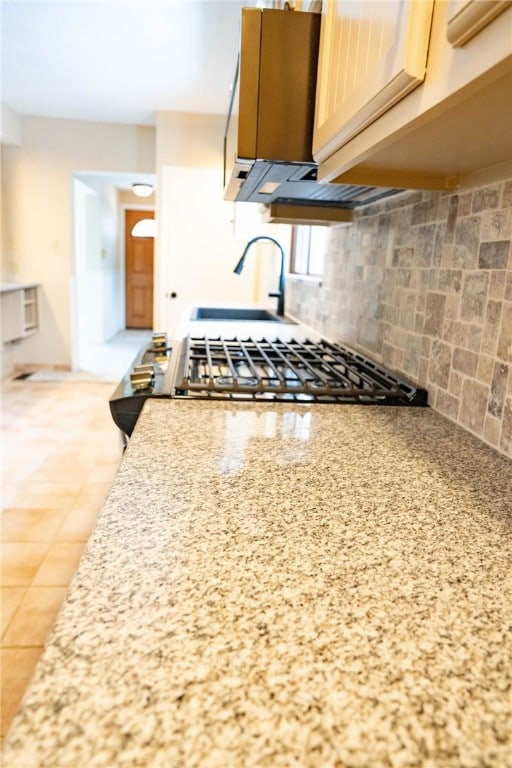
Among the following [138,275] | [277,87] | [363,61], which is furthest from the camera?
[138,275]

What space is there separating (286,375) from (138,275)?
774 centimetres

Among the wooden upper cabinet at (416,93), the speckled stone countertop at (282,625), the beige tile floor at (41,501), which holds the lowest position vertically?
the beige tile floor at (41,501)

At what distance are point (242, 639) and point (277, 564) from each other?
125 mm

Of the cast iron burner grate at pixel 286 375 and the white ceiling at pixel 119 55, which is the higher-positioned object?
the white ceiling at pixel 119 55

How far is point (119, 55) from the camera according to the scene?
10.5 ft

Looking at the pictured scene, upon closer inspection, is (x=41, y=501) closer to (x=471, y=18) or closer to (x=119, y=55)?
(x=471, y=18)

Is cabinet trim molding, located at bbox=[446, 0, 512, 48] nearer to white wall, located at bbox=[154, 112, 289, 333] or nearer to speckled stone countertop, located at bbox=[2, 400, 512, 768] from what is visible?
speckled stone countertop, located at bbox=[2, 400, 512, 768]

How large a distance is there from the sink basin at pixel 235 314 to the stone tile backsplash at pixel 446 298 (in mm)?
1239

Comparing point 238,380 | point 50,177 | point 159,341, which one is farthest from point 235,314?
point 50,177

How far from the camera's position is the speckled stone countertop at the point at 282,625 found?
1.16ft

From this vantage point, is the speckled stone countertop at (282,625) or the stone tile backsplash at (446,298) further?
the stone tile backsplash at (446,298)

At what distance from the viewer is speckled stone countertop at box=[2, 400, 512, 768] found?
0.35m

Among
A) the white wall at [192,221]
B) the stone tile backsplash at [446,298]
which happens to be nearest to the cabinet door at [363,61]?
the stone tile backsplash at [446,298]

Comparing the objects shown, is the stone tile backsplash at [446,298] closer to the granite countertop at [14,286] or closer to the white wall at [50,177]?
the granite countertop at [14,286]
